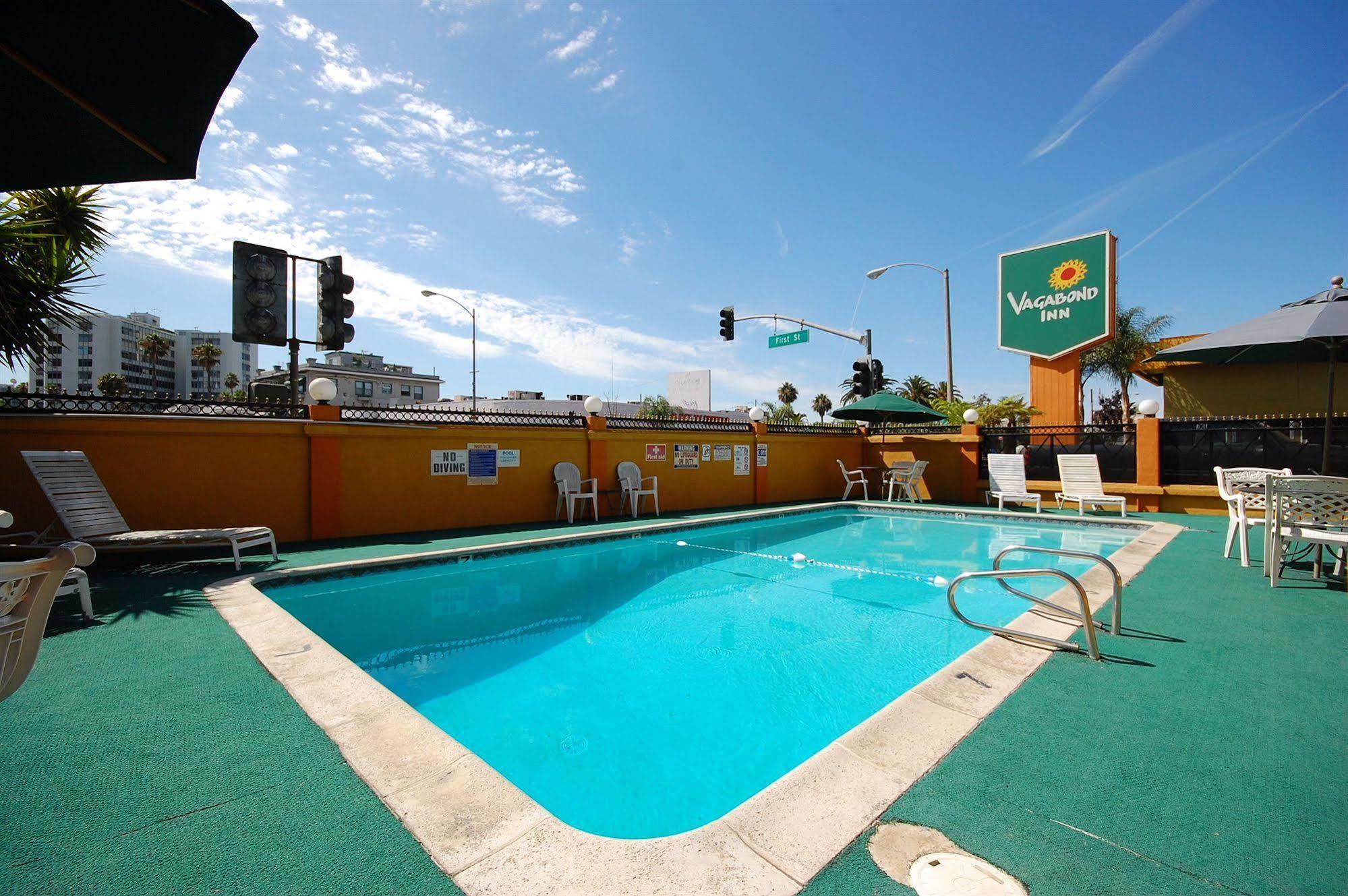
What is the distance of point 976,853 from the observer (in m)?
1.71

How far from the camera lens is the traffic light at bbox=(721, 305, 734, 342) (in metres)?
18.0

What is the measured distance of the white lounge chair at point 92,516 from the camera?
5.64 meters

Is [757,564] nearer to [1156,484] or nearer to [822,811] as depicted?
[822,811]

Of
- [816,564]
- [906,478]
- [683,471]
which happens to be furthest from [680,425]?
[906,478]

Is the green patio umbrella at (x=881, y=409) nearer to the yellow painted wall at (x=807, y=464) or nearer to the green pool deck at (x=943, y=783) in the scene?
the yellow painted wall at (x=807, y=464)

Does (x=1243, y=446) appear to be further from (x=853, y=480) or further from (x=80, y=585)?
(x=80, y=585)

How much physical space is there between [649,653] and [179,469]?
23.3ft

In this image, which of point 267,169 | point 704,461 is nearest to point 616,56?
point 267,169

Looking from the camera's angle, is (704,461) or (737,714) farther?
(704,461)

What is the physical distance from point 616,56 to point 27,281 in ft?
28.4

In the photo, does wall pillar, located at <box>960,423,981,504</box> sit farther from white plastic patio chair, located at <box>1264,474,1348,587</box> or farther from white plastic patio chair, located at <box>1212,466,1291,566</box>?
white plastic patio chair, located at <box>1264,474,1348,587</box>

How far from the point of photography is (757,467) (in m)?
14.2

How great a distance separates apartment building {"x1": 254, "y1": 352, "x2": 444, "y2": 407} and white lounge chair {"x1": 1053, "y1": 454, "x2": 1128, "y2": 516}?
196 ft

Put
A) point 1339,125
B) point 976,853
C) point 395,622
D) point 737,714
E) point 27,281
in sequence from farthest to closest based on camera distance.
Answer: point 1339,125 < point 27,281 < point 395,622 < point 737,714 < point 976,853
